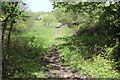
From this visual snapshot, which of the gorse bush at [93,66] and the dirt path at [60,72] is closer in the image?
the gorse bush at [93,66]

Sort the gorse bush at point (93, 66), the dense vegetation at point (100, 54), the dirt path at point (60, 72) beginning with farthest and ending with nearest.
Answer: the dense vegetation at point (100, 54), the dirt path at point (60, 72), the gorse bush at point (93, 66)

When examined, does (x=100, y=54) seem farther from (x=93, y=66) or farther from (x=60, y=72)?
(x=60, y=72)

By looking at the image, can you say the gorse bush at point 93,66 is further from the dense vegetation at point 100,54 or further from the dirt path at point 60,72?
the dirt path at point 60,72

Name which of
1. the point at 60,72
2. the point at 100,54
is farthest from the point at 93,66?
the point at 60,72

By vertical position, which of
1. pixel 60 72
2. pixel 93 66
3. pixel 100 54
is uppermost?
pixel 100 54

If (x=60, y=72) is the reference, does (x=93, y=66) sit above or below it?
above

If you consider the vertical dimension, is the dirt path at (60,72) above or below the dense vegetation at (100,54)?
below

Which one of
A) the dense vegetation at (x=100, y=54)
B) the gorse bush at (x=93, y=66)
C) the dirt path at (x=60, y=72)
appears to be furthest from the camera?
the dense vegetation at (x=100, y=54)

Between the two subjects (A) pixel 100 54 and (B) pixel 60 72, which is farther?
(A) pixel 100 54

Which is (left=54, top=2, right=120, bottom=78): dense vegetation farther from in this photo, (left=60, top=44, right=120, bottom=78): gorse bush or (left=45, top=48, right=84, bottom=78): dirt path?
(left=45, top=48, right=84, bottom=78): dirt path

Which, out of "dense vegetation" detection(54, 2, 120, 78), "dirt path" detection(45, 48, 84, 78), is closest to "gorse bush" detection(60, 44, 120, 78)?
"dense vegetation" detection(54, 2, 120, 78)

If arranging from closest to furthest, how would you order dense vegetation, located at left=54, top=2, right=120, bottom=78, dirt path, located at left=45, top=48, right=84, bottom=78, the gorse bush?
the gorse bush, dirt path, located at left=45, top=48, right=84, bottom=78, dense vegetation, located at left=54, top=2, right=120, bottom=78

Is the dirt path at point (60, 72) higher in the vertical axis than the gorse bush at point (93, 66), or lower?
lower

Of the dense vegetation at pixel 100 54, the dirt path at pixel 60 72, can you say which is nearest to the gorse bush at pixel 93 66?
the dense vegetation at pixel 100 54
